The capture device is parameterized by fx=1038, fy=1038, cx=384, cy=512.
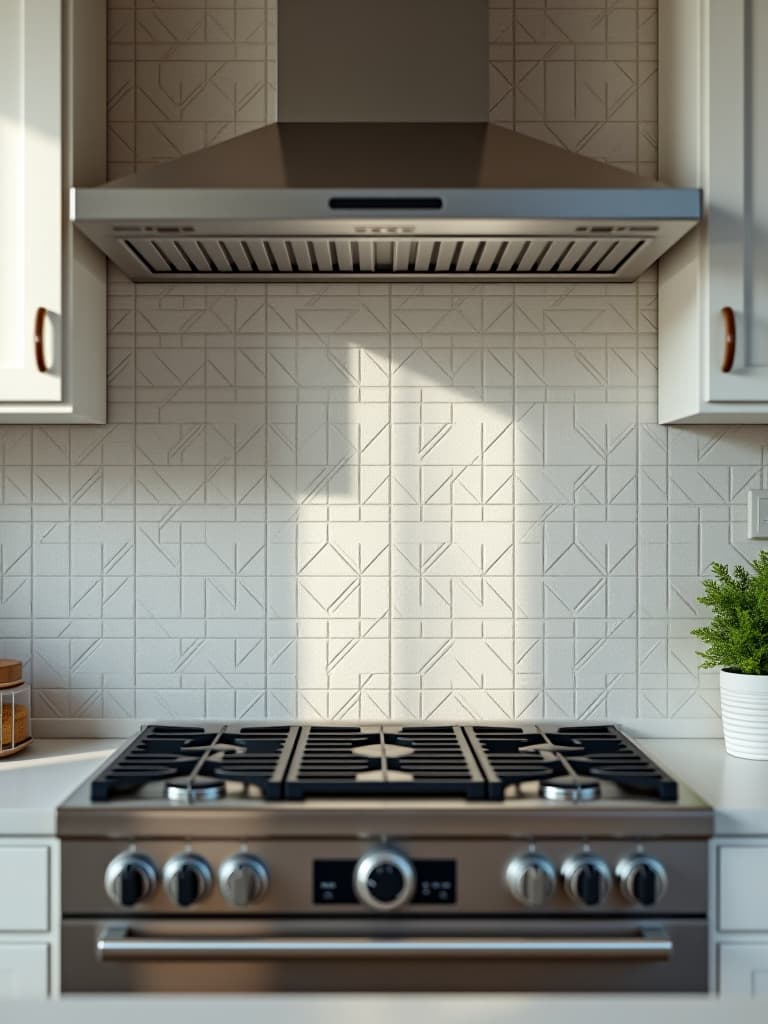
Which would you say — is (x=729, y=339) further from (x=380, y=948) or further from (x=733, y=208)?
(x=380, y=948)

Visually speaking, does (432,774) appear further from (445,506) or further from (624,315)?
(624,315)

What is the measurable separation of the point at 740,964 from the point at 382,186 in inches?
52.2

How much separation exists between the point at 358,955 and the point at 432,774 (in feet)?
0.98

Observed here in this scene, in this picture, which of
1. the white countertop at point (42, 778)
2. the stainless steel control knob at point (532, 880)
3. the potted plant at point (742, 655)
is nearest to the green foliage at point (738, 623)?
the potted plant at point (742, 655)

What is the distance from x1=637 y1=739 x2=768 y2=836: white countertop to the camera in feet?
5.16

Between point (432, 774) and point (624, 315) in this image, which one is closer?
point (432, 774)

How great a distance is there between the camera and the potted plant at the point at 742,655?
1.91 m

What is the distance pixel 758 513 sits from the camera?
83.8 inches

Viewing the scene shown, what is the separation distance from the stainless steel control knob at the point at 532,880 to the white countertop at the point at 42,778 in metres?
0.69

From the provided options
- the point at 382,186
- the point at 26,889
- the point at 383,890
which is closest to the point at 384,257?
the point at 382,186

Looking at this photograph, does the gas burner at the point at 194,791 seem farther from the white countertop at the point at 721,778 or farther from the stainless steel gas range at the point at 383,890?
the white countertop at the point at 721,778

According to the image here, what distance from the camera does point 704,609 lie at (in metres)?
2.14

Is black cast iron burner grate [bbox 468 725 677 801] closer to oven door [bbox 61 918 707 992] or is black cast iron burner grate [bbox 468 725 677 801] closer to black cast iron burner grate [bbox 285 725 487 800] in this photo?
black cast iron burner grate [bbox 285 725 487 800]

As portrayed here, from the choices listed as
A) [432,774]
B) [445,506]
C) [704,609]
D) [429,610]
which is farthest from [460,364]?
[432,774]
